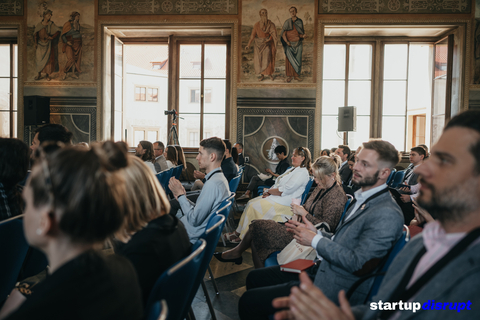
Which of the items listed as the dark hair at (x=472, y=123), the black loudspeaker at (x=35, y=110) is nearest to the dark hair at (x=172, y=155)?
the black loudspeaker at (x=35, y=110)

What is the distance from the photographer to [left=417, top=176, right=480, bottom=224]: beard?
38.3 inches

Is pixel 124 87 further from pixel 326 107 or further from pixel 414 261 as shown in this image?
pixel 414 261

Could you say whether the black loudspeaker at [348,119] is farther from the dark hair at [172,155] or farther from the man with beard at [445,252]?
the man with beard at [445,252]

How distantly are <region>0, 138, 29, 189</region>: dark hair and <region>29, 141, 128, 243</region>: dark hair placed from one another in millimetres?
1360

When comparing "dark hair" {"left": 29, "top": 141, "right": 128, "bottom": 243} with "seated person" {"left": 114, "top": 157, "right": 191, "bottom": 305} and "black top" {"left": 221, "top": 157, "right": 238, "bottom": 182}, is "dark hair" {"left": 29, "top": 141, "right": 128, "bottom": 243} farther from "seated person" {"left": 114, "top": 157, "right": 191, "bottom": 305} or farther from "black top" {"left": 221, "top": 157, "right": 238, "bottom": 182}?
"black top" {"left": 221, "top": 157, "right": 238, "bottom": 182}

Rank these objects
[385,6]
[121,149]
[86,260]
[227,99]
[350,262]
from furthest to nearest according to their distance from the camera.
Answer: [227,99] → [385,6] → [350,262] → [121,149] → [86,260]

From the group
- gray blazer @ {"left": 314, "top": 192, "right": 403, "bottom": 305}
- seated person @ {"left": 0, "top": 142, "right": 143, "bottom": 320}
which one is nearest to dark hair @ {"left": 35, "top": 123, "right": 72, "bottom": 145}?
seated person @ {"left": 0, "top": 142, "right": 143, "bottom": 320}

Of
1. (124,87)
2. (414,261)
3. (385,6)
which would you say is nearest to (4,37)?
(124,87)

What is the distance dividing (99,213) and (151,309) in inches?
12.7

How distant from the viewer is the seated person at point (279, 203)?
416 centimetres

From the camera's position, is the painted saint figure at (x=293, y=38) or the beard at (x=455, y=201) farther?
the painted saint figure at (x=293, y=38)

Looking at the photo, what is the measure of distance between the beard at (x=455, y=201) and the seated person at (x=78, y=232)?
3.07 feet

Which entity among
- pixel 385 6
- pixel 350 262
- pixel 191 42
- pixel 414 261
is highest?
pixel 385 6

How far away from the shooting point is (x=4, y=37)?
9852 millimetres
